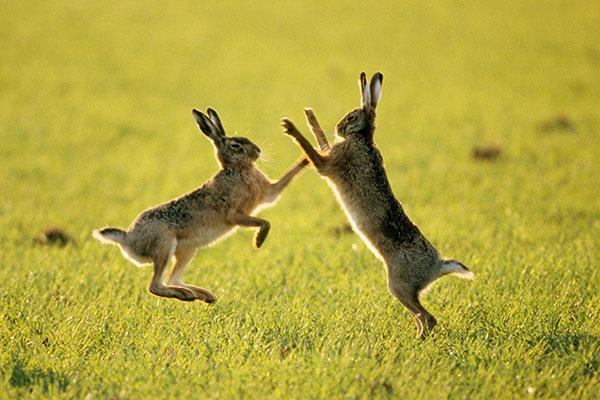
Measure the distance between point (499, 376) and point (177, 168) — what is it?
35.0 feet

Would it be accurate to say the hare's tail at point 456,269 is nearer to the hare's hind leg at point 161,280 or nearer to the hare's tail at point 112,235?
the hare's hind leg at point 161,280

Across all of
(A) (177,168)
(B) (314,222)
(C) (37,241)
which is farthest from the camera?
(A) (177,168)

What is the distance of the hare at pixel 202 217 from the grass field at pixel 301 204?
34 centimetres

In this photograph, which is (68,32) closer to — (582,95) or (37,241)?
(582,95)

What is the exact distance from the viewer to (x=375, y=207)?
735 centimetres

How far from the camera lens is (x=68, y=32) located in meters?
30.5

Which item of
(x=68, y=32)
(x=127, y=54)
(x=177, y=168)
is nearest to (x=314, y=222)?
(x=177, y=168)

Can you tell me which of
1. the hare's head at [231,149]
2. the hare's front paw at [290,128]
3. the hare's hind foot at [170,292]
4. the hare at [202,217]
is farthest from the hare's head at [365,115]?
the hare's hind foot at [170,292]

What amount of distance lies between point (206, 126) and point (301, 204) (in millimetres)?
5714

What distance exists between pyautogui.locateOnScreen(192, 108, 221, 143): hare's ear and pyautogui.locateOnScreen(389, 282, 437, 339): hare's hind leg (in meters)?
2.24

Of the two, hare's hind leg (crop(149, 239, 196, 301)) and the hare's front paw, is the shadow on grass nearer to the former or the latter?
hare's hind leg (crop(149, 239, 196, 301))

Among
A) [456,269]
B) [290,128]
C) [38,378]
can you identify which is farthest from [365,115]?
[38,378]

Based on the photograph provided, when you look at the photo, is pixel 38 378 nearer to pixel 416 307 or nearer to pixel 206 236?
pixel 206 236

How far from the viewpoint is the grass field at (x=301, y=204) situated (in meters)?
5.99
